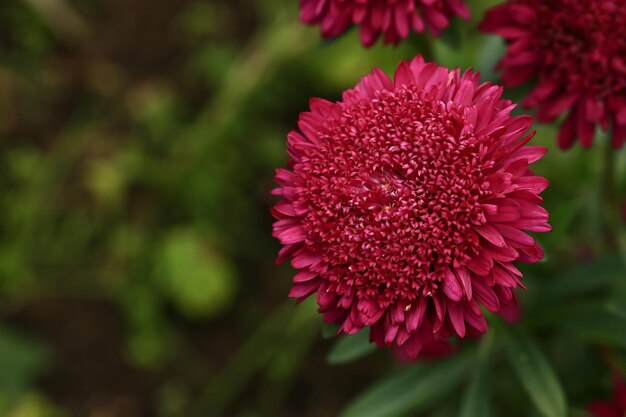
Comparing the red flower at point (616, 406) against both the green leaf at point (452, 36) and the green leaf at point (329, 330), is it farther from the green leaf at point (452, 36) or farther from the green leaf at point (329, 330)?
the green leaf at point (452, 36)

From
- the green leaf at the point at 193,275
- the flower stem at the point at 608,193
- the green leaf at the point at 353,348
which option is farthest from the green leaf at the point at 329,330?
the green leaf at the point at 193,275

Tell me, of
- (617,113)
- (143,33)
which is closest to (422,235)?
(617,113)

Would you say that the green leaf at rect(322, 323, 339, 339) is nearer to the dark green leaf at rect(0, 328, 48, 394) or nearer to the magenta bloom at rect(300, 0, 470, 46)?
the magenta bloom at rect(300, 0, 470, 46)

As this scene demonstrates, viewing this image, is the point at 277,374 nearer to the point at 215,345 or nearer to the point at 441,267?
the point at 215,345

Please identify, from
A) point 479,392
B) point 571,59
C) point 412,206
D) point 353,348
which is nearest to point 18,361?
point 353,348

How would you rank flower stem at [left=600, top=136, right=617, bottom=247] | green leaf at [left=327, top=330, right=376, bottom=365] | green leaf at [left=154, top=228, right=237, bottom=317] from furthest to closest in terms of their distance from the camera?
green leaf at [left=154, top=228, right=237, bottom=317] < flower stem at [left=600, top=136, right=617, bottom=247] < green leaf at [left=327, top=330, right=376, bottom=365]

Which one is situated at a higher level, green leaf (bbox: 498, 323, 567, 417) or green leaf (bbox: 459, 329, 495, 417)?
green leaf (bbox: 498, 323, 567, 417)

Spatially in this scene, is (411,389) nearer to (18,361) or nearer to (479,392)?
(479,392)

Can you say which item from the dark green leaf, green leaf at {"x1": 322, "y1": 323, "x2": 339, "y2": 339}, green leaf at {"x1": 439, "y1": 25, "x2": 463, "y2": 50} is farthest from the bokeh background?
green leaf at {"x1": 322, "y1": 323, "x2": 339, "y2": 339}
